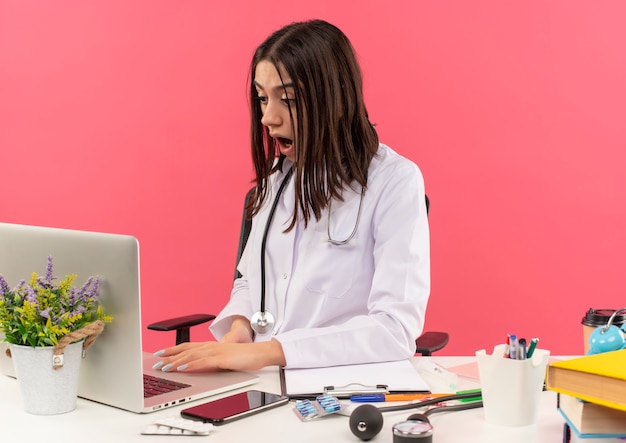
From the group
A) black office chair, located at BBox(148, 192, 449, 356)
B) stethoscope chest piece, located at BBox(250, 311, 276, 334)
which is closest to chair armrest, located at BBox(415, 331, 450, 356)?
black office chair, located at BBox(148, 192, 449, 356)

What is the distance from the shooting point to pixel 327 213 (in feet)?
6.54

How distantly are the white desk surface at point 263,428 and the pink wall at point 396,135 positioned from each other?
75.3 inches

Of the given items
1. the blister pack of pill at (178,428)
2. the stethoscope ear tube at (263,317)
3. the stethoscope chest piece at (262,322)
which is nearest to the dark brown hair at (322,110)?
the stethoscope ear tube at (263,317)

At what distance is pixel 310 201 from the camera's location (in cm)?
199

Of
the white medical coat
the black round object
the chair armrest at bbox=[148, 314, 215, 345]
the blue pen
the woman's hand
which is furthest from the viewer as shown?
the chair armrest at bbox=[148, 314, 215, 345]

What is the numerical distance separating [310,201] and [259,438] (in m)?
0.84

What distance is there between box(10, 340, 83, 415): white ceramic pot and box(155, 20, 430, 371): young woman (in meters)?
0.55

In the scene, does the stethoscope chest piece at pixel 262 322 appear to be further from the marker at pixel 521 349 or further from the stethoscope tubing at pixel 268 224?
the marker at pixel 521 349

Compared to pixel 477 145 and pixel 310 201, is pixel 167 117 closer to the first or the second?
pixel 477 145

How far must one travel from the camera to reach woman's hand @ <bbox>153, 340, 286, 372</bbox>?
157 cm

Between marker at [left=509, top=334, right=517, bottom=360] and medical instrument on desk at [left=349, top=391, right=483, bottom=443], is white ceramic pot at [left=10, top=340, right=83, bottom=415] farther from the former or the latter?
marker at [left=509, top=334, right=517, bottom=360]

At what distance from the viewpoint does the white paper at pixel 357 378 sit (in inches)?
58.2

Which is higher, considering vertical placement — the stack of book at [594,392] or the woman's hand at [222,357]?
the stack of book at [594,392]

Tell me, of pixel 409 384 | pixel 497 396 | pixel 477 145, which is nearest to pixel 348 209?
pixel 409 384
